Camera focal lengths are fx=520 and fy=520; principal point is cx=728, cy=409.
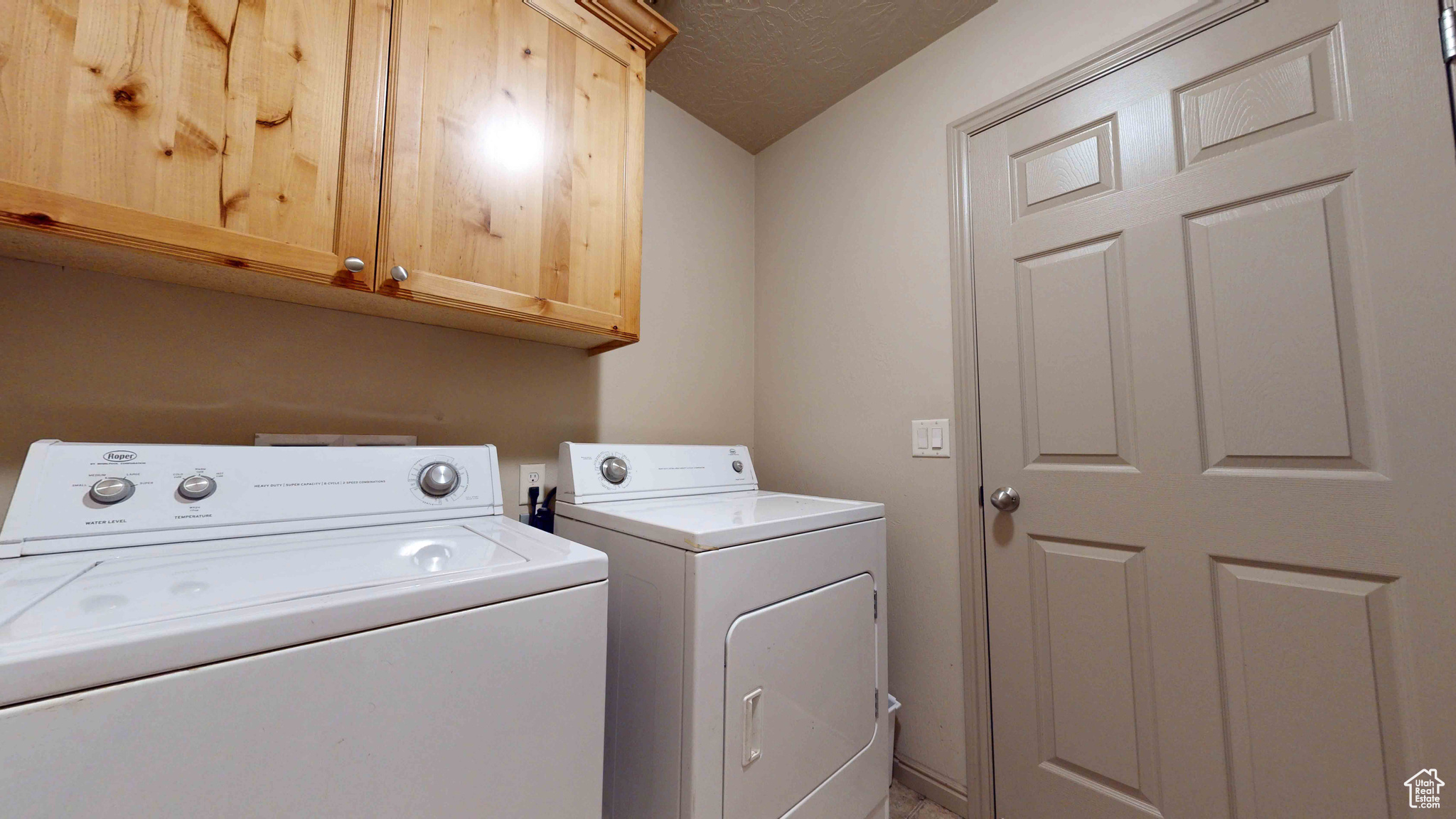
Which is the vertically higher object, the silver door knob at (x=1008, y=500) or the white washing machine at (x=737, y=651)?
the silver door knob at (x=1008, y=500)

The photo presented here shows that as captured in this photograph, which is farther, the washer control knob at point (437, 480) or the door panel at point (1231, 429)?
the washer control knob at point (437, 480)

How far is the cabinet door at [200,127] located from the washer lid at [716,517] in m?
0.73

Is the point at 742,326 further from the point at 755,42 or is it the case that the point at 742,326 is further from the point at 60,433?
the point at 60,433

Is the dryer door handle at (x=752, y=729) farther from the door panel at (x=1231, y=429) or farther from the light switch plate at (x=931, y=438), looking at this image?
the light switch plate at (x=931, y=438)

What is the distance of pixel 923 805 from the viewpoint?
157cm

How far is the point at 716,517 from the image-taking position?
1.22 meters

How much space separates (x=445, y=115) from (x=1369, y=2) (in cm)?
192

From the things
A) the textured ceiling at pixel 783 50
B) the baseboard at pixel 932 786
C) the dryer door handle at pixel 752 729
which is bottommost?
the baseboard at pixel 932 786

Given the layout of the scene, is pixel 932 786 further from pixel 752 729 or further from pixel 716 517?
pixel 716 517

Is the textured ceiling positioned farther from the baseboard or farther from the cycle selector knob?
the baseboard

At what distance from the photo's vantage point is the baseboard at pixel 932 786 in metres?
1.53

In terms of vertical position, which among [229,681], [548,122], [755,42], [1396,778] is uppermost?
[755,42]

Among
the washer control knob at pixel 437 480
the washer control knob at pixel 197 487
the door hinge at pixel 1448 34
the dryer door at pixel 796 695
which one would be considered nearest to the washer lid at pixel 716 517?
the dryer door at pixel 796 695

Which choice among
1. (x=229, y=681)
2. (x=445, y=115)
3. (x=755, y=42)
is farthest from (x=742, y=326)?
(x=229, y=681)
